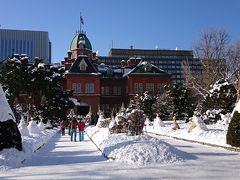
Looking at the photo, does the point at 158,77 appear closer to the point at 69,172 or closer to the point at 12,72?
the point at 12,72

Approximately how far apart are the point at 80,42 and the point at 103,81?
10.1m

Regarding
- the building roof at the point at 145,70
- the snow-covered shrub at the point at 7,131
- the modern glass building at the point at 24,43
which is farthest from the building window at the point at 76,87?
the snow-covered shrub at the point at 7,131

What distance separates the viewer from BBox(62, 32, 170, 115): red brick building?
70250 mm

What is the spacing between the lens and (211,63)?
41.2 m

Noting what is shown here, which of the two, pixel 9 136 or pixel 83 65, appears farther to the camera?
pixel 83 65

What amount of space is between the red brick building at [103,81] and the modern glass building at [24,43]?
90.5 ft

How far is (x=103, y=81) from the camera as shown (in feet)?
252

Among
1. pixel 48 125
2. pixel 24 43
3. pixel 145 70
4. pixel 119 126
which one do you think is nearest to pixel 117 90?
pixel 145 70

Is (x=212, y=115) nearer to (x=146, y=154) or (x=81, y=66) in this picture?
(x=146, y=154)

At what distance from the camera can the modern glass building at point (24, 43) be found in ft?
342

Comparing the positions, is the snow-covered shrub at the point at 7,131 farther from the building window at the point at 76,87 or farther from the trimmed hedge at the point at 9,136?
the building window at the point at 76,87

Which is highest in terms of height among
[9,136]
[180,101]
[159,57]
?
[159,57]

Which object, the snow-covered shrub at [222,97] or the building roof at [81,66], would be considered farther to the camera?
the building roof at [81,66]

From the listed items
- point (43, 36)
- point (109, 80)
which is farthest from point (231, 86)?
point (43, 36)
